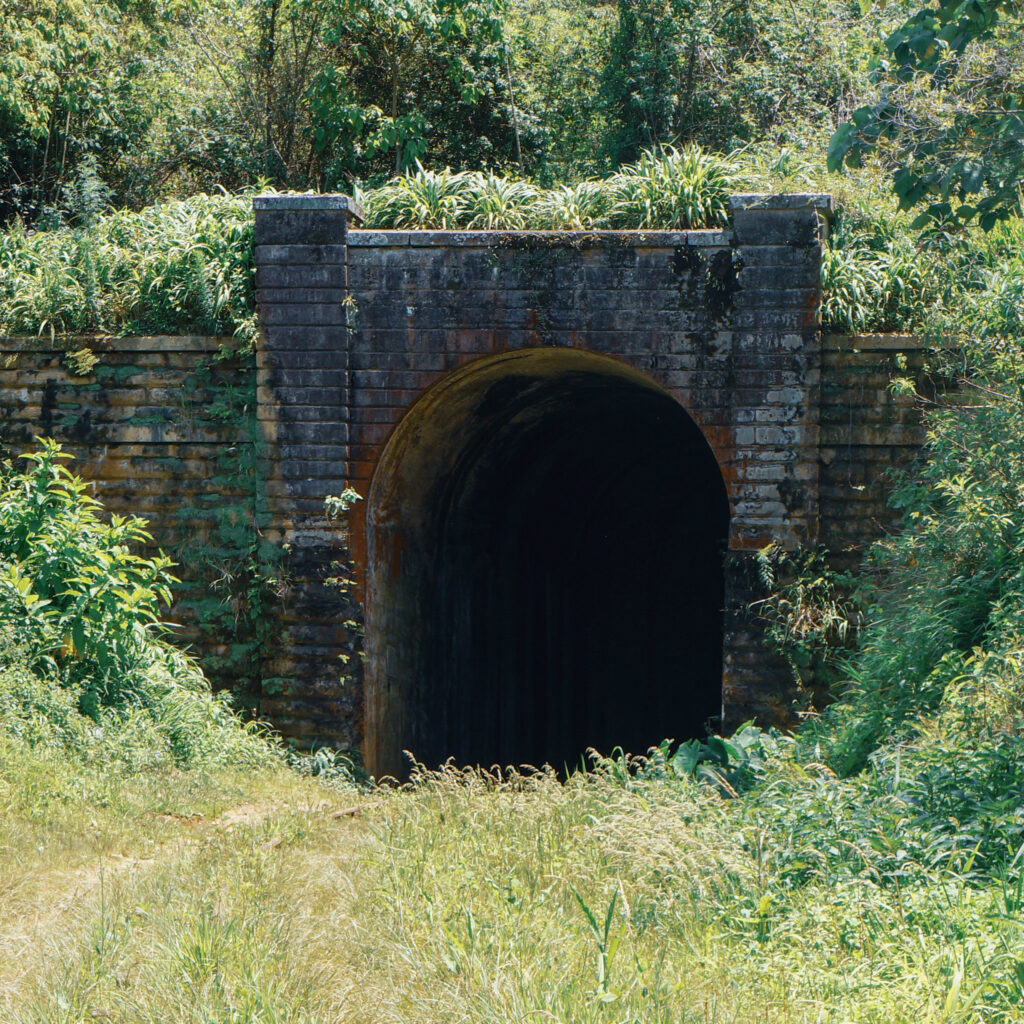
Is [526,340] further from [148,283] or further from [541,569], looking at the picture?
[541,569]

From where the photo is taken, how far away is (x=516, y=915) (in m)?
4.23

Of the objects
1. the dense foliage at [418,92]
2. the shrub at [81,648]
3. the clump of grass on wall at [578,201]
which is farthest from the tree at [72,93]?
the shrub at [81,648]

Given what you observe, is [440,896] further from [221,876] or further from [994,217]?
[994,217]

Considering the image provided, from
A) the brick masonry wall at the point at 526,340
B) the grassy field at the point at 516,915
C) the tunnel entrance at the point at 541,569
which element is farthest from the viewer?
the tunnel entrance at the point at 541,569

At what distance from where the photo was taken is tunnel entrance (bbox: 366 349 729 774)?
28.9 feet

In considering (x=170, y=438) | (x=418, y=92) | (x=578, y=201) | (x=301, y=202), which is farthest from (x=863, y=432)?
(x=418, y=92)

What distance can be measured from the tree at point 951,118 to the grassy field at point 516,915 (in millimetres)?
3235

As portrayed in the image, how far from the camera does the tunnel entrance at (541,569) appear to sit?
882 centimetres

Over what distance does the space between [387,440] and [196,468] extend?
4.81ft

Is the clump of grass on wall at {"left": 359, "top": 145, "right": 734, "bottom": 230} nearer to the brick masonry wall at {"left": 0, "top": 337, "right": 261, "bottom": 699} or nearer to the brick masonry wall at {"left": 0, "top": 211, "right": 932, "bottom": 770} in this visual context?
the brick masonry wall at {"left": 0, "top": 211, "right": 932, "bottom": 770}

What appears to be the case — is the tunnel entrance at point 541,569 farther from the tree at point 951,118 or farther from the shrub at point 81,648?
the tree at point 951,118

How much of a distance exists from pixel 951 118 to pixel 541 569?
6.48 metres

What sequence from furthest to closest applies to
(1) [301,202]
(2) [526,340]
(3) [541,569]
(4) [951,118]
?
(3) [541,569], (1) [301,202], (2) [526,340], (4) [951,118]

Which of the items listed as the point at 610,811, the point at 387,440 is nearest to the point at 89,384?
the point at 387,440
